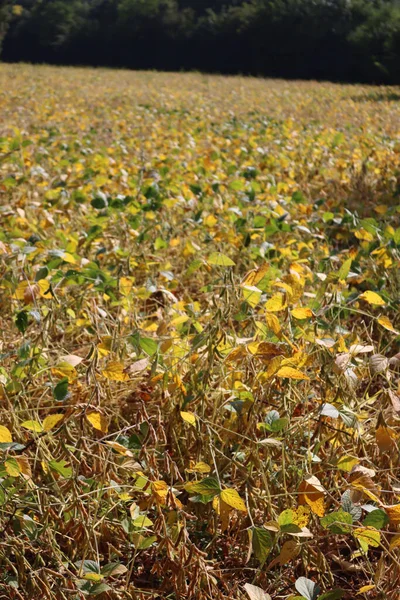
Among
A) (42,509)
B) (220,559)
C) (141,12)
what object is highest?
(141,12)

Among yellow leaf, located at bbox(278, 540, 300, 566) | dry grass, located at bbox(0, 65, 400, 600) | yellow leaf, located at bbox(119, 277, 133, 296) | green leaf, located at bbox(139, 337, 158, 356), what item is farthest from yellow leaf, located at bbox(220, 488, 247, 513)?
yellow leaf, located at bbox(119, 277, 133, 296)

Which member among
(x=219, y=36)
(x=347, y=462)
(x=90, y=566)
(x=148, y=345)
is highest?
(x=219, y=36)

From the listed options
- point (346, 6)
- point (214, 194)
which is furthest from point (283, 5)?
point (214, 194)

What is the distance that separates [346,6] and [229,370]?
26.9m

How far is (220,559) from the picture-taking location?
1.47m

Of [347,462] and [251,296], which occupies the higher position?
[251,296]

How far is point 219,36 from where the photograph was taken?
29.5m

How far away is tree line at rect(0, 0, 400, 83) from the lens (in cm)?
2328

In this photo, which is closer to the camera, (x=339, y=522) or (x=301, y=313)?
(x=339, y=522)

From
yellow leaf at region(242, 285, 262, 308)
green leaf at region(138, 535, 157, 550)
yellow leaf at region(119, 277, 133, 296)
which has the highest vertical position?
yellow leaf at region(242, 285, 262, 308)

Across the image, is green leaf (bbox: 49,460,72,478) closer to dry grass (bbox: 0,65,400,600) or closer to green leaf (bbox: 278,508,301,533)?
dry grass (bbox: 0,65,400,600)

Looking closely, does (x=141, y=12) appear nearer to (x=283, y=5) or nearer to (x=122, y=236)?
(x=283, y=5)

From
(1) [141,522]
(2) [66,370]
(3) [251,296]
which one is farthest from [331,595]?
(3) [251,296]

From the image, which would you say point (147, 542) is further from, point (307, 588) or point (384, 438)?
point (384, 438)
